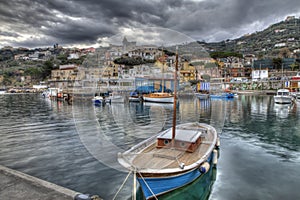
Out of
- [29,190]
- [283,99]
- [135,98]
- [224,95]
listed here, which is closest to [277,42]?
[224,95]

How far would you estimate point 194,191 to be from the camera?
21.9ft

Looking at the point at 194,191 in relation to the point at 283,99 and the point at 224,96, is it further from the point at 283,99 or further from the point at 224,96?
the point at 224,96

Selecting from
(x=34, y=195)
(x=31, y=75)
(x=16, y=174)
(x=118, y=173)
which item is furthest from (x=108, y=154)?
(x=31, y=75)

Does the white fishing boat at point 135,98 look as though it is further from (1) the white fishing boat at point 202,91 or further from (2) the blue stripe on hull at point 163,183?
(2) the blue stripe on hull at point 163,183

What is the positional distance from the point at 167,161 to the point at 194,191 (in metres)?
1.56

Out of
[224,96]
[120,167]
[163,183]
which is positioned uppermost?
[224,96]

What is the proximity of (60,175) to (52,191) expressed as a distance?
3.26m

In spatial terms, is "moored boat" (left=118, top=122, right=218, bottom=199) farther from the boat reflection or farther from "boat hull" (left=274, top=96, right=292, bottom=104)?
"boat hull" (left=274, top=96, right=292, bottom=104)

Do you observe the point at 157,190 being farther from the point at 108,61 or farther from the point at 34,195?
the point at 108,61

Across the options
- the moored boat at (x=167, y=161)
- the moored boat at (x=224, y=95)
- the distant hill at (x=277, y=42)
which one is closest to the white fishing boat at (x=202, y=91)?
the moored boat at (x=224, y=95)

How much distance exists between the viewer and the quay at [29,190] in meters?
4.72

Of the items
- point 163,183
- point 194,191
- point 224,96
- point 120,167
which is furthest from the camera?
point 224,96

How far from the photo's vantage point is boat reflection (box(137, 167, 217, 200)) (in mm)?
6135

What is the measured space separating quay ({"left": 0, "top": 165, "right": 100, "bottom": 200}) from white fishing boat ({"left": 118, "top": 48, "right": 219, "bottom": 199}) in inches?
53.3
